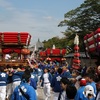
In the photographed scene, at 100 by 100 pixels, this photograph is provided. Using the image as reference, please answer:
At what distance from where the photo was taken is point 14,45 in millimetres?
15945

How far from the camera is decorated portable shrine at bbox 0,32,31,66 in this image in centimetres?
1561

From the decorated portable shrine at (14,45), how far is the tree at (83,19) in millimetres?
29256

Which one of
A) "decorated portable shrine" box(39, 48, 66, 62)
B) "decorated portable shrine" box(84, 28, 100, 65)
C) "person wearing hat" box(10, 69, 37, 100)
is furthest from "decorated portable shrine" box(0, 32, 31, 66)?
"decorated portable shrine" box(39, 48, 66, 62)

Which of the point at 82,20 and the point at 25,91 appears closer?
the point at 25,91

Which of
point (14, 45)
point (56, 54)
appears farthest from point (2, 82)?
point (56, 54)

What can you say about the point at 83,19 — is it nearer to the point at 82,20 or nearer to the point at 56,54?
the point at 82,20

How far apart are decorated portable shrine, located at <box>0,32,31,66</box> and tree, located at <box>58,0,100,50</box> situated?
29256 millimetres

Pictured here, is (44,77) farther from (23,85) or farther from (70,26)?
(70,26)

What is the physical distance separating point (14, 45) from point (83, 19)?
3216cm

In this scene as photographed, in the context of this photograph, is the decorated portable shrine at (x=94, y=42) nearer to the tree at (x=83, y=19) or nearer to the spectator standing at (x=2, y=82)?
the spectator standing at (x=2, y=82)

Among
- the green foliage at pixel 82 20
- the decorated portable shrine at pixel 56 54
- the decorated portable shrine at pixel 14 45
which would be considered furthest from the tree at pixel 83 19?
the decorated portable shrine at pixel 14 45

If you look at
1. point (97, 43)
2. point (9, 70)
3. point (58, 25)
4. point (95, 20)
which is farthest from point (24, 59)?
point (58, 25)

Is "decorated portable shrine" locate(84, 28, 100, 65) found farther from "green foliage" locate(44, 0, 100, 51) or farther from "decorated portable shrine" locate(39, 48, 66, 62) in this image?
"green foliage" locate(44, 0, 100, 51)

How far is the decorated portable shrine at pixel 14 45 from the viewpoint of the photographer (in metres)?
15.6
